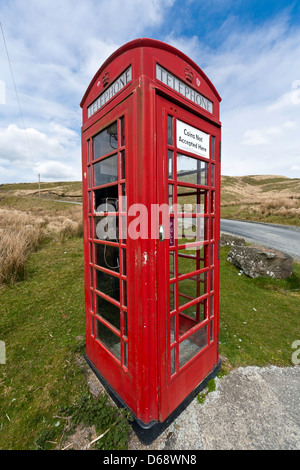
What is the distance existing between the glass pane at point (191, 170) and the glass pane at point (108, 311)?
60.4 inches

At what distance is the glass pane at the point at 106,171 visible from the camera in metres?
1.98

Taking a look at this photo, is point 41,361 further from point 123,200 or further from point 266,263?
point 266,263

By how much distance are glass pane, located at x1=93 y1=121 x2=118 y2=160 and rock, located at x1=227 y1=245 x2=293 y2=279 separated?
486 centimetres

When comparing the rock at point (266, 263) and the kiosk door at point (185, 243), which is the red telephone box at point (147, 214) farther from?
the rock at point (266, 263)

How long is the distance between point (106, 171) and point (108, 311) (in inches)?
60.3

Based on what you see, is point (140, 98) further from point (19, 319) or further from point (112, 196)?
point (19, 319)

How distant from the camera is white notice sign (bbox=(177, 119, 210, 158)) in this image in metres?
1.80

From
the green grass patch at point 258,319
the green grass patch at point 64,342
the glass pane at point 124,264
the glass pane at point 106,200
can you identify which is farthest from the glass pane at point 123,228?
the green grass patch at point 258,319

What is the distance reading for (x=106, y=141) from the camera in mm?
2041

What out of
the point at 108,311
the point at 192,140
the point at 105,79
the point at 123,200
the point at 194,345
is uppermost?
the point at 105,79

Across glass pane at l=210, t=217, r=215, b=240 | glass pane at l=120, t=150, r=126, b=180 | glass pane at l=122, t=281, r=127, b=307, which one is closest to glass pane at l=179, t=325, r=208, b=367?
glass pane at l=122, t=281, r=127, b=307

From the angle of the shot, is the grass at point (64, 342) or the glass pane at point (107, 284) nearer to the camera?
the grass at point (64, 342)

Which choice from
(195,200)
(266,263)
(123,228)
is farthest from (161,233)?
(266,263)

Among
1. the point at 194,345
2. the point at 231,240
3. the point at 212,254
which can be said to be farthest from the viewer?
the point at 231,240
